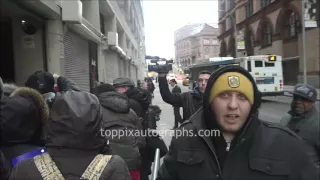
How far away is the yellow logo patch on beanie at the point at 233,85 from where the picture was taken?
1997mm

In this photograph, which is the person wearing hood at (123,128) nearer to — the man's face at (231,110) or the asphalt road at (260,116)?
the man's face at (231,110)

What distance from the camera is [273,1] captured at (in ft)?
117

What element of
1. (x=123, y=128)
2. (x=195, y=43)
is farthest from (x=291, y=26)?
(x=195, y=43)

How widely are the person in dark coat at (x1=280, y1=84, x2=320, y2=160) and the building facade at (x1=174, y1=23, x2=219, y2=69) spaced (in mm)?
97729

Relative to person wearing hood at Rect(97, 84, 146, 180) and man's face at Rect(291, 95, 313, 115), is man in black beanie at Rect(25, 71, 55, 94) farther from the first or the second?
man's face at Rect(291, 95, 313, 115)

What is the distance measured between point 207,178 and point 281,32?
116ft

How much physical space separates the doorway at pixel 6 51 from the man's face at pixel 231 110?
8.25m

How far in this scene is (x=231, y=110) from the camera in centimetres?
197

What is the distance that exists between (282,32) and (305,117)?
33.2 meters

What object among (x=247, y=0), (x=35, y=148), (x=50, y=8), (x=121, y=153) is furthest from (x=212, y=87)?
(x=247, y=0)

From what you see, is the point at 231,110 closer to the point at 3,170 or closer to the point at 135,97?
the point at 3,170

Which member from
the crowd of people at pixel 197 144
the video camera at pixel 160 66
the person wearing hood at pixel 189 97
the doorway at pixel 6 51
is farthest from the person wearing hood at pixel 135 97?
the doorway at pixel 6 51

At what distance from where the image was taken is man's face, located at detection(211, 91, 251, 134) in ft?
6.45

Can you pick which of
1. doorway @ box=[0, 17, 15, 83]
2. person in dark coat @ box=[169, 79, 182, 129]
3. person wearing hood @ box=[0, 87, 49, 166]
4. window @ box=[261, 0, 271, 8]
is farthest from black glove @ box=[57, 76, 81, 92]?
window @ box=[261, 0, 271, 8]
